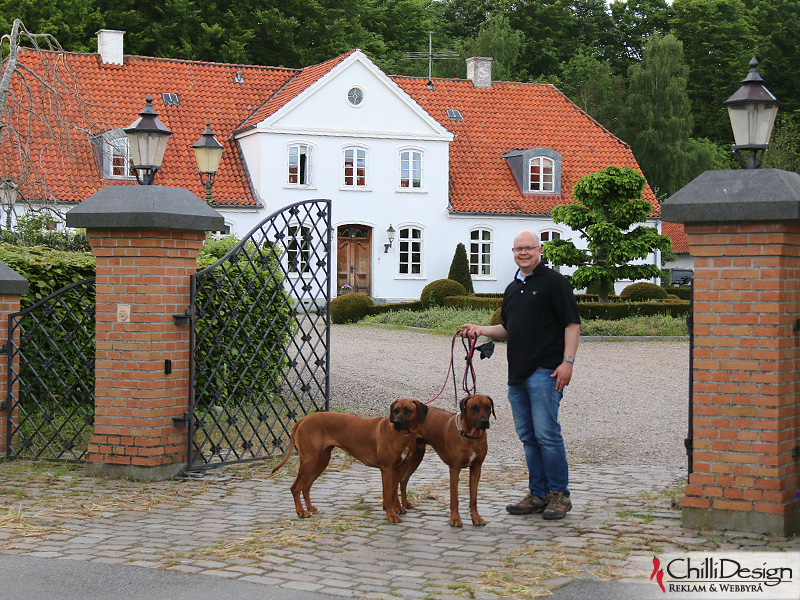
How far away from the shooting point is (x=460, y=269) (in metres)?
31.8

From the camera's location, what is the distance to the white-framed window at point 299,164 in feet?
102

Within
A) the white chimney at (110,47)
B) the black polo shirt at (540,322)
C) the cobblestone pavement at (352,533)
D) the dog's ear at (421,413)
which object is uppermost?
the white chimney at (110,47)

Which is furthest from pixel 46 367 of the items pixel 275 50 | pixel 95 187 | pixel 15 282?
pixel 275 50

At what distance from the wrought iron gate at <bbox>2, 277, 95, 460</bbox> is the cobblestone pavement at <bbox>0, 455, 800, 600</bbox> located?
727mm

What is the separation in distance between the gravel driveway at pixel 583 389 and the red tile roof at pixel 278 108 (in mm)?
10519

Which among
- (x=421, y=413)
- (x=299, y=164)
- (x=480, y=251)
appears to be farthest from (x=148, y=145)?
(x=480, y=251)

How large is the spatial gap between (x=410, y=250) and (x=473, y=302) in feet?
19.5

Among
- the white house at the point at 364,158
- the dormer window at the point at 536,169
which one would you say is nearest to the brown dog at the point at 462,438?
the white house at the point at 364,158

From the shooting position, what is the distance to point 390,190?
3225 centimetres

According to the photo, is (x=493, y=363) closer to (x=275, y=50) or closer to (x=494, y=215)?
(x=494, y=215)

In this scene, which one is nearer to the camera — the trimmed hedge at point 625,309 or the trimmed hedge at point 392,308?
the trimmed hedge at point 625,309

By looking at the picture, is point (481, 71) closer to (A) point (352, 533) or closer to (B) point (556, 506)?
(B) point (556, 506)

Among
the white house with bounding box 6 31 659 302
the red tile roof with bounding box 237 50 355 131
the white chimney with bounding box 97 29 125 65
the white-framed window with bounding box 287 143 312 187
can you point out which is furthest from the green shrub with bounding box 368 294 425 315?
the white chimney with bounding box 97 29 125 65

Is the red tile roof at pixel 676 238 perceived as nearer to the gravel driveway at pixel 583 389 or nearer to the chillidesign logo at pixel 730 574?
the gravel driveway at pixel 583 389
